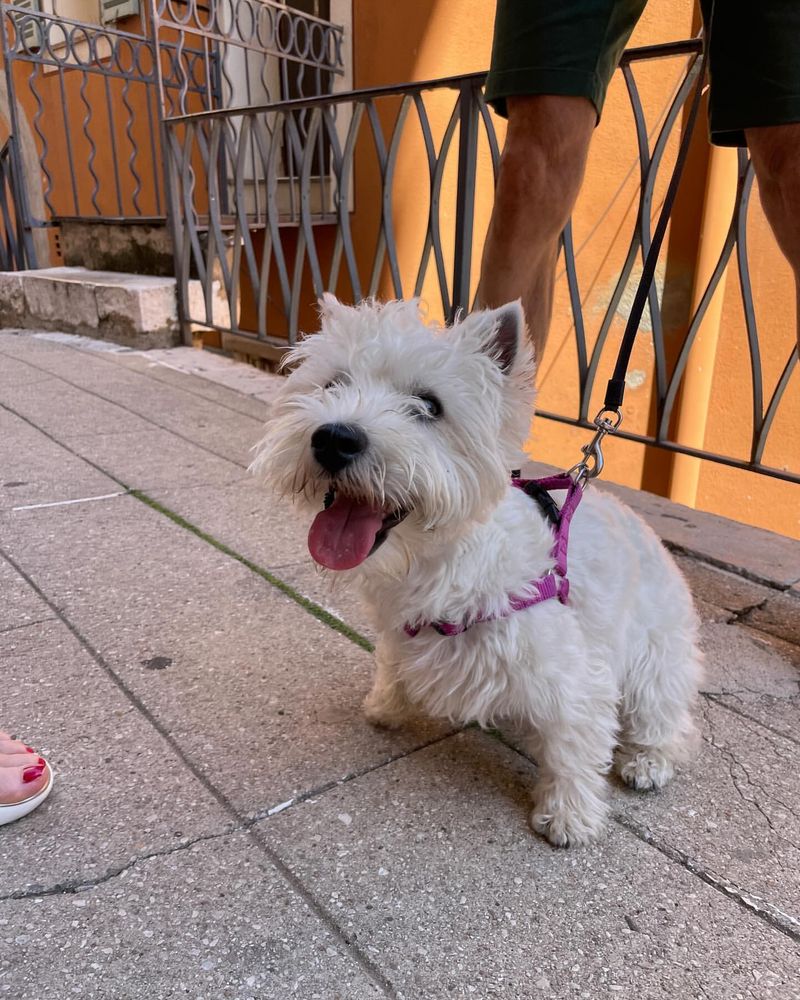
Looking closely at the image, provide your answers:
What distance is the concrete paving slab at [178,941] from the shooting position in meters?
1.33

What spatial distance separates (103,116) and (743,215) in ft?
29.0

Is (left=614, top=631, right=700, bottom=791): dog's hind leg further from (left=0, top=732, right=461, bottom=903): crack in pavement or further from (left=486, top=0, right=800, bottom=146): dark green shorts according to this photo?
(left=486, top=0, right=800, bottom=146): dark green shorts

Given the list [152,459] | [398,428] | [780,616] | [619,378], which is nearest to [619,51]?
[619,378]

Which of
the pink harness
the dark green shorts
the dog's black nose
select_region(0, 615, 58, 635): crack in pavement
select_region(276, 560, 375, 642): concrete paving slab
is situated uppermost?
the dark green shorts

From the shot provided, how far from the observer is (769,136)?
7.02 ft

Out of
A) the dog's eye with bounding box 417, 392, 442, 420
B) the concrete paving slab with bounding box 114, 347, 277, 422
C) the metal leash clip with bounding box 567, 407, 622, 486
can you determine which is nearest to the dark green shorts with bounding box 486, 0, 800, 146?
the metal leash clip with bounding box 567, 407, 622, 486

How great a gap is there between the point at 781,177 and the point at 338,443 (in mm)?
1543

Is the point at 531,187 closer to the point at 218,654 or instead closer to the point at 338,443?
the point at 338,443

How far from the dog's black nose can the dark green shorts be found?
1538 millimetres

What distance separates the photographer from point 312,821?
5.63 feet

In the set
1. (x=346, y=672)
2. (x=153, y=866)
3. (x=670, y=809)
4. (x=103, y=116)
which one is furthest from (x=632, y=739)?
(x=103, y=116)

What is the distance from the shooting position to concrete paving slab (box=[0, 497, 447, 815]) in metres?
1.92

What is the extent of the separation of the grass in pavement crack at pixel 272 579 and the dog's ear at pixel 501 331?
1.11 m

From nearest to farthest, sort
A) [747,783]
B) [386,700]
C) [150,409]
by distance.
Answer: [747,783] < [386,700] < [150,409]
